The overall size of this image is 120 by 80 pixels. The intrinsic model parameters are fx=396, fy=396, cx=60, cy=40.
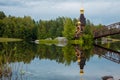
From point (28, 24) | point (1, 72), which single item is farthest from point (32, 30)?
point (1, 72)

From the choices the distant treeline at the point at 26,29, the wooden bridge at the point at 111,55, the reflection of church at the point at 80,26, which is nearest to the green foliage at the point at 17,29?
the distant treeline at the point at 26,29

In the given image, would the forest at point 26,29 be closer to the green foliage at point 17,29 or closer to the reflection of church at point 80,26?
the green foliage at point 17,29

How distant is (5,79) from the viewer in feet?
46.8

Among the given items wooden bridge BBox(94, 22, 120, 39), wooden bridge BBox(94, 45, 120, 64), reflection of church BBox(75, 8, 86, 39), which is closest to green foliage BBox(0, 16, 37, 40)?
reflection of church BBox(75, 8, 86, 39)

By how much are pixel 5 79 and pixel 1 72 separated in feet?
0.95

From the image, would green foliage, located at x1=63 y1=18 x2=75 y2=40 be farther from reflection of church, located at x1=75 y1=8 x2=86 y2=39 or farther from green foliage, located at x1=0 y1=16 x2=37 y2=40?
green foliage, located at x1=0 y1=16 x2=37 y2=40

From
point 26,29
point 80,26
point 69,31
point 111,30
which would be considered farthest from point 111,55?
point 26,29

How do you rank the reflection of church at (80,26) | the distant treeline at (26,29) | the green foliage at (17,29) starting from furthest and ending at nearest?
the distant treeline at (26,29), the green foliage at (17,29), the reflection of church at (80,26)

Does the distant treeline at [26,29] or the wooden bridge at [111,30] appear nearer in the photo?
the wooden bridge at [111,30]

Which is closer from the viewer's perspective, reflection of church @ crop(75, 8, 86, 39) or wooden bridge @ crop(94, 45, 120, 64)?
wooden bridge @ crop(94, 45, 120, 64)

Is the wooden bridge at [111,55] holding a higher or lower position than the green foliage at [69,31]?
lower

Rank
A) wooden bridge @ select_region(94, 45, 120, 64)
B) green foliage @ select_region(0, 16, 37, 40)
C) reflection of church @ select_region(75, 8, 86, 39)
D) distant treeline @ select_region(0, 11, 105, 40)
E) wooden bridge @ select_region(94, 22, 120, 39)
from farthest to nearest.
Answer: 1. distant treeline @ select_region(0, 11, 105, 40)
2. green foliage @ select_region(0, 16, 37, 40)
3. reflection of church @ select_region(75, 8, 86, 39)
4. wooden bridge @ select_region(94, 22, 120, 39)
5. wooden bridge @ select_region(94, 45, 120, 64)

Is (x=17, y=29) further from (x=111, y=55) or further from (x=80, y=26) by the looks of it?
(x=111, y=55)

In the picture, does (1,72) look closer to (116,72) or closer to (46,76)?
(46,76)
